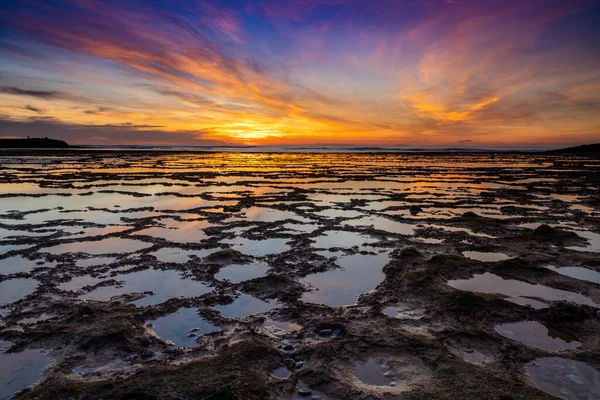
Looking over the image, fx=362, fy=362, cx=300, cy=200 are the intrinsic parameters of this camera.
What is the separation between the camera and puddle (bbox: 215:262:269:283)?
954 centimetres

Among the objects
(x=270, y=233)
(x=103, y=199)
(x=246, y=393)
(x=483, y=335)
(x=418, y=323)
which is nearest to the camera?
(x=246, y=393)

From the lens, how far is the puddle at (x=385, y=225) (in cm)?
1488

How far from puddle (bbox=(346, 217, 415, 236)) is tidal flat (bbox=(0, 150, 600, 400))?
92 millimetres

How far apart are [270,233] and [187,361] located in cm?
881

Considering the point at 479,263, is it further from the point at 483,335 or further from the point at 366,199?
the point at 366,199

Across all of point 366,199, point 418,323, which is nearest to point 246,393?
point 418,323

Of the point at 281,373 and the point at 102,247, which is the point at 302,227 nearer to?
the point at 102,247

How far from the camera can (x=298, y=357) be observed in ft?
19.3

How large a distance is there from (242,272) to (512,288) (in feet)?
22.6

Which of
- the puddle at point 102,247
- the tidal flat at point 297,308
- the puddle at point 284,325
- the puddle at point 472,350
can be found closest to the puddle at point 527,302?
the tidal flat at point 297,308

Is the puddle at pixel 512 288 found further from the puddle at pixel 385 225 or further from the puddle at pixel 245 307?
the puddle at pixel 385 225

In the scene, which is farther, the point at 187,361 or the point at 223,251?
the point at 223,251

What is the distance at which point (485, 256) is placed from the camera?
11625 millimetres

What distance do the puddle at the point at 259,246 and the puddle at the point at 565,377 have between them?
25.5ft
